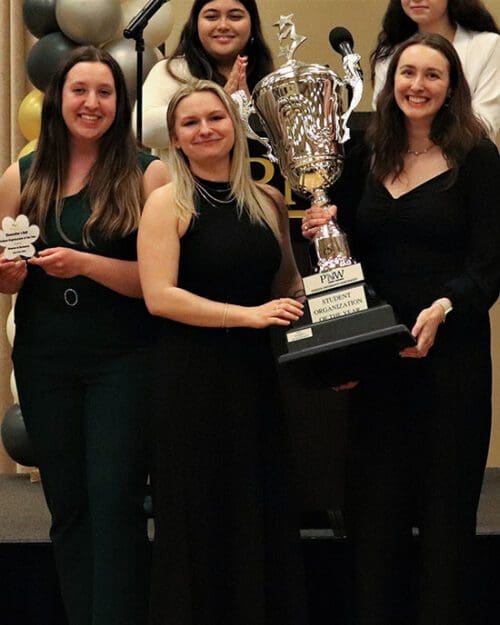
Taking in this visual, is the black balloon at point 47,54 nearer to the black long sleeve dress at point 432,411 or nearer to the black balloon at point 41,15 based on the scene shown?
the black balloon at point 41,15

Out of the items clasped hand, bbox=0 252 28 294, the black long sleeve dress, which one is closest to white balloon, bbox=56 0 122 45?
clasped hand, bbox=0 252 28 294

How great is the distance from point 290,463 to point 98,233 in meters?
0.71

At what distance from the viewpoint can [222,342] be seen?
9.22ft

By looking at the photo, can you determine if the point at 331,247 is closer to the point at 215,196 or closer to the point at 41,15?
the point at 215,196

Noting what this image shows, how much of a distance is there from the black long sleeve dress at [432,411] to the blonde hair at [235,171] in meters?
0.30

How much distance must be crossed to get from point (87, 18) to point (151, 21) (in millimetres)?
302

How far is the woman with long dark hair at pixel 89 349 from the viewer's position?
9.31 feet

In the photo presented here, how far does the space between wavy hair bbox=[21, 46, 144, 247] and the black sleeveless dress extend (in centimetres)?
19

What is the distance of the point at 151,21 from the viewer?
4.57 meters

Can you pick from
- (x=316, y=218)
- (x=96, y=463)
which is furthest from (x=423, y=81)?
(x=96, y=463)

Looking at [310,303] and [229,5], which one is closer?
[310,303]

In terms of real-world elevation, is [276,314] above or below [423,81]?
below

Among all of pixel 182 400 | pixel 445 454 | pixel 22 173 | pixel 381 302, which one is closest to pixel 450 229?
pixel 381 302

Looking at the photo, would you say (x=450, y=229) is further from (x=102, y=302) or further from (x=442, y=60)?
(x=102, y=302)
